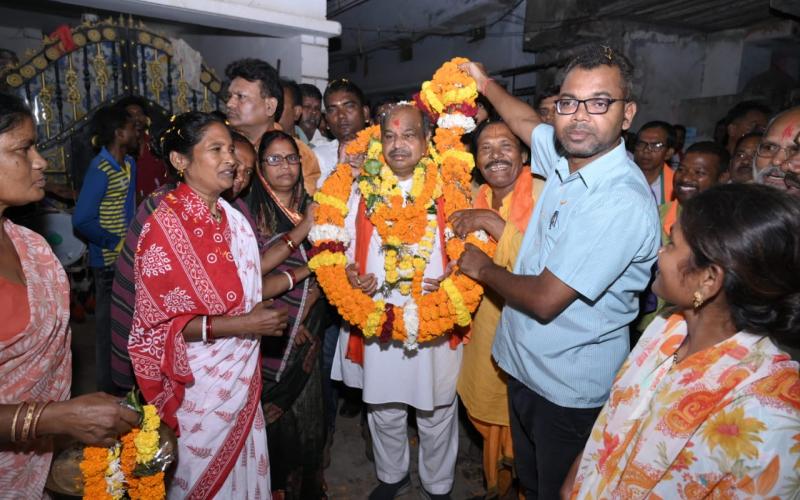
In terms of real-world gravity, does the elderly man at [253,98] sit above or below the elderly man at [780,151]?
above

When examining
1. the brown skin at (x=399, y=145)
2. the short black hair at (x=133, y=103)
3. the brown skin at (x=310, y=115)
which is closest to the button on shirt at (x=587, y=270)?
the brown skin at (x=399, y=145)

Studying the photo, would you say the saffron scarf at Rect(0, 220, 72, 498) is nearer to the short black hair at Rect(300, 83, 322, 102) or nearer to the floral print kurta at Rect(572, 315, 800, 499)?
the floral print kurta at Rect(572, 315, 800, 499)

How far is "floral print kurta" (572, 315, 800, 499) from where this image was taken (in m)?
1.36

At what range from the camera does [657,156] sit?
4.54 m

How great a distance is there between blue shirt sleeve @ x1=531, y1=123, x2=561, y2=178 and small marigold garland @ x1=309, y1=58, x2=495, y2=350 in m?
0.47

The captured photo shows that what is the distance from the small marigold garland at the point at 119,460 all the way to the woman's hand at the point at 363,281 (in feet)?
4.51

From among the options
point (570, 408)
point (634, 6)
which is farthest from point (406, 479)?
point (634, 6)

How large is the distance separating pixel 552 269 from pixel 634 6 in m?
10.1

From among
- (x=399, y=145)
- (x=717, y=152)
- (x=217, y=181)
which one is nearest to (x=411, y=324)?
(x=399, y=145)

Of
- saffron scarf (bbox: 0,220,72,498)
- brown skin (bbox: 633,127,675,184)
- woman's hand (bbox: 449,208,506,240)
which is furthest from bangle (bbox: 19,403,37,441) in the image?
brown skin (bbox: 633,127,675,184)

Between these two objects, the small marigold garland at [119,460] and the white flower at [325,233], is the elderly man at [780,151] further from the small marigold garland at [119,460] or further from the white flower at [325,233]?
the small marigold garland at [119,460]

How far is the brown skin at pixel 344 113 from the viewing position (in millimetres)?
4734

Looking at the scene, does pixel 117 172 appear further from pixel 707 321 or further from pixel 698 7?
Answer: pixel 698 7

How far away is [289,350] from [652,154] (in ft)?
12.2
